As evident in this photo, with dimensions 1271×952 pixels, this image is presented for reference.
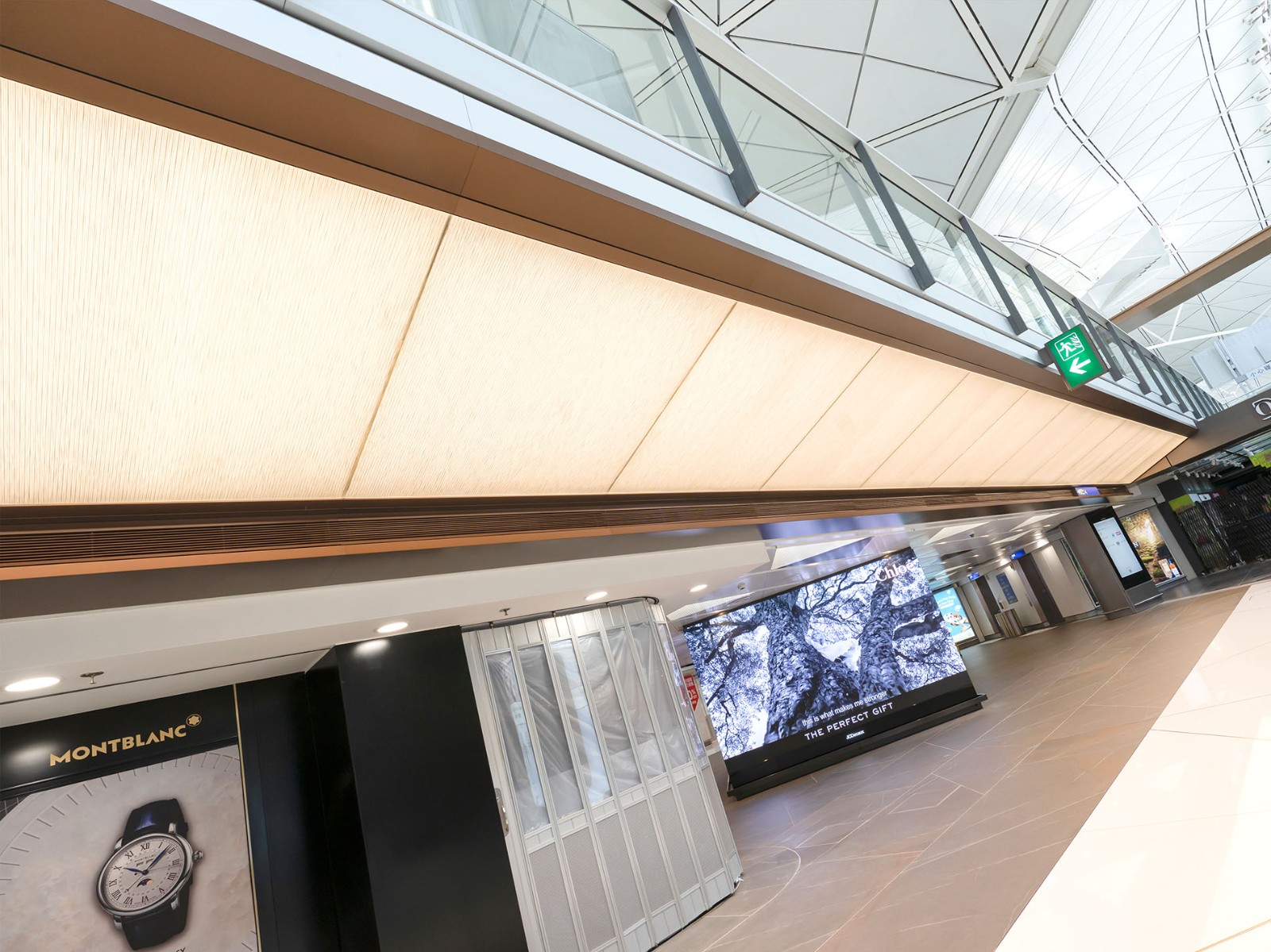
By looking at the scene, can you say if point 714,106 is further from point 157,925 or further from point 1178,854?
point 157,925

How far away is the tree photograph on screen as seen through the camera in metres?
11.6

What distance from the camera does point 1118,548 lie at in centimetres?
1836

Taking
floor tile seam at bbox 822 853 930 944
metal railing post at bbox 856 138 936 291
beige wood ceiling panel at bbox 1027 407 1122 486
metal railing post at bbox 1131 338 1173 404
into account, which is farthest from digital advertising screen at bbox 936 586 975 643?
metal railing post at bbox 856 138 936 291

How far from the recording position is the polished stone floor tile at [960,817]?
4.11m

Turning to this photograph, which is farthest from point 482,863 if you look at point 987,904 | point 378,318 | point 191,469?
point 378,318

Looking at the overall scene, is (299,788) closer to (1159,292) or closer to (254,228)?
(254,228)

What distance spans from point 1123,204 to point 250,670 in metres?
19.8

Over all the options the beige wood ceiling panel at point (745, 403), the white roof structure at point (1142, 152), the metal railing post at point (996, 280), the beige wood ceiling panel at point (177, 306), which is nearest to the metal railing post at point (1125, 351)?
the white roof structure at point (1142, 152)

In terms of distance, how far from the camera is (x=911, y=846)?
5703 millimetres

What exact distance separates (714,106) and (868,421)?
10.3 feet

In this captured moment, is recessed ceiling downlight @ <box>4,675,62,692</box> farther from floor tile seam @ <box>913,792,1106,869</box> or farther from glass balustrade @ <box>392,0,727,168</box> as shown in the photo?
floor tile seam @ <box>913,792,1106,869</box>

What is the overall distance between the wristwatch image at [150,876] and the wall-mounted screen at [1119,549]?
20.6m

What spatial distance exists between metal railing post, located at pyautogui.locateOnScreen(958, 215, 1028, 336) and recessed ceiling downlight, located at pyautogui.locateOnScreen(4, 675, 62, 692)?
8.48 metres

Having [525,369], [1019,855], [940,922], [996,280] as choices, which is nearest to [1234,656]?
[1019,855]
